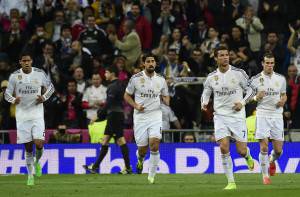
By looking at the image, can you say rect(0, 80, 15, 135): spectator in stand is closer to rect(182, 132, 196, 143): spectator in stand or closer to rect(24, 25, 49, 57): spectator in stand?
rect(24, 25, 49, 57): spectator in stand

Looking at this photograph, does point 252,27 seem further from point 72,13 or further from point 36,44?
point 36,44

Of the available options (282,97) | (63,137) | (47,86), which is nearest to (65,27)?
(63,137)

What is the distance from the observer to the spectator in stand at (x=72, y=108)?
2680 cm

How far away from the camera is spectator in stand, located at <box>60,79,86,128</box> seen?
1055 inches

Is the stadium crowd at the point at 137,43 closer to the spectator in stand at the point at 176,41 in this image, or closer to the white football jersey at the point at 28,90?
the spectator in stand at the point at 176,41

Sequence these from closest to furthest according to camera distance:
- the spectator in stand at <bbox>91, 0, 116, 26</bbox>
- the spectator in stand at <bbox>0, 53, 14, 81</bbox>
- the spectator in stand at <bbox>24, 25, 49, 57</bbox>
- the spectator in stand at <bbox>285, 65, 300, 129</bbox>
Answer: the spectator in stand at <bbox>285, 65, 300, 129</bbox>
the spectator in stand at <bbox>0, 53, 14, 81</bbox>
the spectator in stand at <bbox>24, 25, 49, 57</bbox>
the spectator in stand at <bbox>91, 0, 116, 26</bbox>

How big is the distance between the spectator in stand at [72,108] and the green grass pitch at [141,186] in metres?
3.44

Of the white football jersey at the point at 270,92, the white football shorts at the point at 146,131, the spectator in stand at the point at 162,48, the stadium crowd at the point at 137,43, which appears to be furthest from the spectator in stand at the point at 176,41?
the white football jersey at the point at 270,92

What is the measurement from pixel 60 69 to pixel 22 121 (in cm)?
759

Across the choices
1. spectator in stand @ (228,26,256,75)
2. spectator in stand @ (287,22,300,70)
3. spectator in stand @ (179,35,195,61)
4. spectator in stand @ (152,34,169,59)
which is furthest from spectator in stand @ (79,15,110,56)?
spectator in stand @ (287,22,300,70)

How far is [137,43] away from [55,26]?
120 inches

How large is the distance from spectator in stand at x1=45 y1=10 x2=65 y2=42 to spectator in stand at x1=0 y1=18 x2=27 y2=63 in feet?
2.57

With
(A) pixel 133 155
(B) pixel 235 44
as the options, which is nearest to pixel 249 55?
(B) pixel 235 44

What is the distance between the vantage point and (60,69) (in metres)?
28.4
